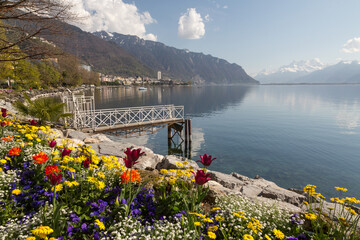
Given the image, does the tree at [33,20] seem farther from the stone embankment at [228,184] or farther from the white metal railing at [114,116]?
the white metal railing at [114,116]

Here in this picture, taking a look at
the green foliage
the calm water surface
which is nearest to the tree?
the green foliage

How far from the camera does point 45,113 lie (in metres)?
9.99

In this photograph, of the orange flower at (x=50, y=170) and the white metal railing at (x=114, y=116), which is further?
the white metal railing at (x=114, y=116)

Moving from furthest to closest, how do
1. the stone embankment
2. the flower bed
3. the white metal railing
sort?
1. the white metal railing
2. the stone embankment
3. the flower bed

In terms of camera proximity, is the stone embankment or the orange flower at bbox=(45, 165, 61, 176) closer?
A: the orange flower at bbox=(45, 165, 61, 176)

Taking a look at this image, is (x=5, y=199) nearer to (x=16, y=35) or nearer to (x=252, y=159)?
(x=16, y=35)

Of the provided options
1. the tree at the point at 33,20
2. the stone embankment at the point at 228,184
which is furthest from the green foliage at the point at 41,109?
the tree at the point at 33,20

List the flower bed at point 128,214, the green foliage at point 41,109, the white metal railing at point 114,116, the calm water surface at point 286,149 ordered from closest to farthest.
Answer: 1. the flower bed at point 128,214
2. the green foliage at point 41,109
3. the calm water surface at point 286,149
4. the white metal railing at point 114,116

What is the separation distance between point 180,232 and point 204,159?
1.18 m

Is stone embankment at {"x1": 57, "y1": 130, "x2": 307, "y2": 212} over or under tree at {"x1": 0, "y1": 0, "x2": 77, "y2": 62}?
under

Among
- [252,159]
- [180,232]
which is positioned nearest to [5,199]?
[180,232]

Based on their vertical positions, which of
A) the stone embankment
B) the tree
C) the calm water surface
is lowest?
the calm water surface

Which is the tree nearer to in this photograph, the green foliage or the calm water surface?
the green foliage

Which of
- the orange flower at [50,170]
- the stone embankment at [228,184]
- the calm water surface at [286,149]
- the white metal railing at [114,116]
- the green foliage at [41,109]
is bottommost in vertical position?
the calm water surface at [286,149]
